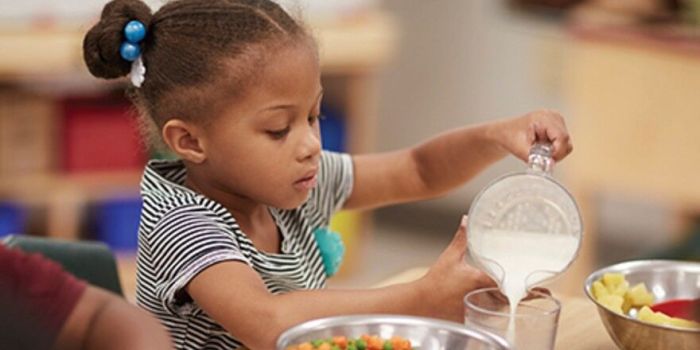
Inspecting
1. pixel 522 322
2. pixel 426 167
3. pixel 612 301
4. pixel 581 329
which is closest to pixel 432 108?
pixel 426 167

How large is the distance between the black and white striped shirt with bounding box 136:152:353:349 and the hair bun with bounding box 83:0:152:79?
0.13 metres

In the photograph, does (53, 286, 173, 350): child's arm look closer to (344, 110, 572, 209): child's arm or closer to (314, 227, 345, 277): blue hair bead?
(314, 227, 345, 277): blue hair bead

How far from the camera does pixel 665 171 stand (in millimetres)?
3576

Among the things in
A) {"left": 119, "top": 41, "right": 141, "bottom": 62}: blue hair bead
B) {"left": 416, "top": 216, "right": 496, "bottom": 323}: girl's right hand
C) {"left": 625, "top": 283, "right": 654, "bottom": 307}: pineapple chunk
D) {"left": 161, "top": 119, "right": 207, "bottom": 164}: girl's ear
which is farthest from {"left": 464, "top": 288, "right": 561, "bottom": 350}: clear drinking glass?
{"left": 119, "top": 41, "right": 141, "bottom": 62}: blue hair bead

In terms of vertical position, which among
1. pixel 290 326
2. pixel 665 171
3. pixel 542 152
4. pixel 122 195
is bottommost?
pixel 122 195

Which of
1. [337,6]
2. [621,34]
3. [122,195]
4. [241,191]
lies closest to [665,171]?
[621,34]

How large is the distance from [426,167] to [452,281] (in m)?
0.51

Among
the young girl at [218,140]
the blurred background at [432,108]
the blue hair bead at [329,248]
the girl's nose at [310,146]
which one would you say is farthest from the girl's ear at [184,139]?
the blurred background at [432,108]

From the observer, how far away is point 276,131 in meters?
1.60

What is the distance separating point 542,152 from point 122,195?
8.34ft

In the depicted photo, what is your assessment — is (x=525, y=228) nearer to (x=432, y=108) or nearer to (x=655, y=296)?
(x=655, y=296)

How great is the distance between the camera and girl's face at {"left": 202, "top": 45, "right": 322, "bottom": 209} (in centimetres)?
159

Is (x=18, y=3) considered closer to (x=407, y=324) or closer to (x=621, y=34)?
(x=621, y=34)

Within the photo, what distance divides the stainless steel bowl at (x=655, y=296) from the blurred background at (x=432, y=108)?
1.66m
